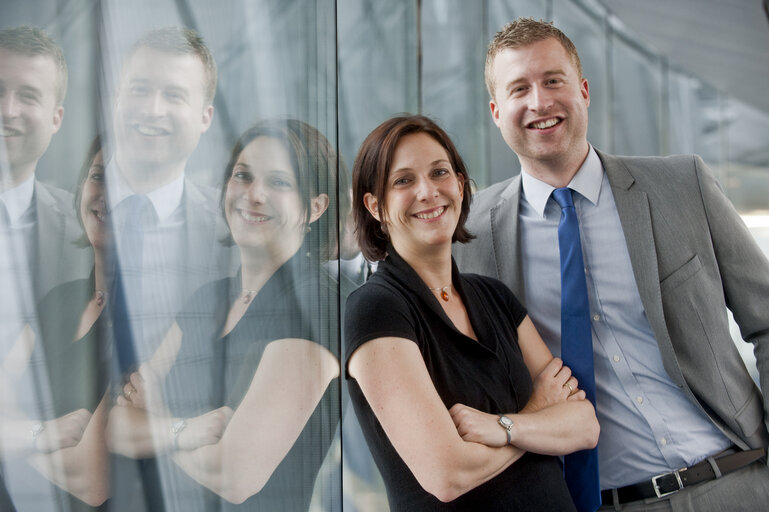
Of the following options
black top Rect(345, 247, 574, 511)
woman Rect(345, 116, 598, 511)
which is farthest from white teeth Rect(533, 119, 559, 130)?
black top Rect(345, 247, 574, 511)

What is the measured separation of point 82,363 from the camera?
0.91 m

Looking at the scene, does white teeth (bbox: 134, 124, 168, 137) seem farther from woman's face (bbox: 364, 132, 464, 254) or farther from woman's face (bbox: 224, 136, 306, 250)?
woman's face (bbox: 364, 132, 464, 254)

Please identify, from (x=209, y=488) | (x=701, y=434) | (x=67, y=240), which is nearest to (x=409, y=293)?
(x=209, y=488)

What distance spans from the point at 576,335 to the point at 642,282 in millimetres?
201

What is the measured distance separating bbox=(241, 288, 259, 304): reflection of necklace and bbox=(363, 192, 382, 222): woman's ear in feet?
1.26

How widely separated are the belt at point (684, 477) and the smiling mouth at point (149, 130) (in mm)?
1256

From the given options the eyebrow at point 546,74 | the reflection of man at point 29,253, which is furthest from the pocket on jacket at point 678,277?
the reflection of man at point 29,253

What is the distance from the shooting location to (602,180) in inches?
63.9

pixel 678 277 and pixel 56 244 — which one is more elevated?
pixel 56 244

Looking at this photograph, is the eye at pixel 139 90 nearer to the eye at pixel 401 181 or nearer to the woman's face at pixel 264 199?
the woman's face at pixel 264 199

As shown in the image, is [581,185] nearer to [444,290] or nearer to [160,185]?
[444,290]

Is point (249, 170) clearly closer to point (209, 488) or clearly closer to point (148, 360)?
point (148, 360)

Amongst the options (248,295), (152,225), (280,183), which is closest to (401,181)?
(280,183)

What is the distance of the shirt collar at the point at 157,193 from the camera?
94cm
